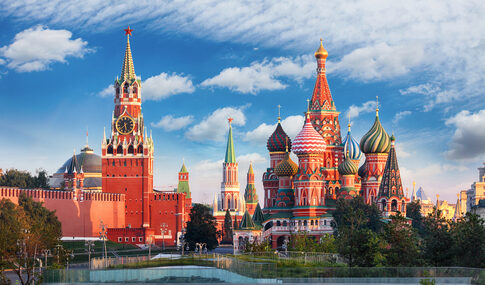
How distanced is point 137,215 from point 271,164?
26307 mm

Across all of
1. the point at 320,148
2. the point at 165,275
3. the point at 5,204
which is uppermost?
the point at 320,148

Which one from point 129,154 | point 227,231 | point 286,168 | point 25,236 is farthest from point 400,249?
point 227,231

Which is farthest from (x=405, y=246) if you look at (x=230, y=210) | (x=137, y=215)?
(x=230, y=210)

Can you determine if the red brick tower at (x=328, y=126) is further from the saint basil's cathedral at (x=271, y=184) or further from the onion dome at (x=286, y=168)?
the onion dome at (x=286, y=168)

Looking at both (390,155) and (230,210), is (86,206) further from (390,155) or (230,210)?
(230,210)

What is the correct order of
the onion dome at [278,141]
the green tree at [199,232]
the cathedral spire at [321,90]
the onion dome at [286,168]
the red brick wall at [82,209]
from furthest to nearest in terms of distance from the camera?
the onion dome at [278,141] < the green tree at [199,232] < the red brick wall at [82,209] < the cathedral spire at [321,90] < the onion dome at [286,168]

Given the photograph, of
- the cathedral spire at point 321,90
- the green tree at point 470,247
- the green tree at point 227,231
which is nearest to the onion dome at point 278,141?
the cathedral spire at point 321,90

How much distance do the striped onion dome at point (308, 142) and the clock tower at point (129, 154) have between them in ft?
110

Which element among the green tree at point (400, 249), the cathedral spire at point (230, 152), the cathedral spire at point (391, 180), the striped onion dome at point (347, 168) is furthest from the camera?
the cathedral spire at point (230, 152)

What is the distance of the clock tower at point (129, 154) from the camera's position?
12438 cm

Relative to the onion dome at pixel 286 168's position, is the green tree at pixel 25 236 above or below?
below

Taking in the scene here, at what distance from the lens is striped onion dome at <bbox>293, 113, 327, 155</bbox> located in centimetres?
9675

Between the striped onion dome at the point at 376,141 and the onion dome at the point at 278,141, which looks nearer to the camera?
the striped onion dome at the point at 376,141

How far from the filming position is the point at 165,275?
49.8 meters
